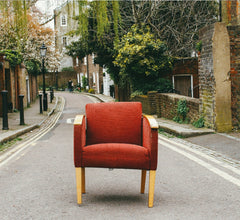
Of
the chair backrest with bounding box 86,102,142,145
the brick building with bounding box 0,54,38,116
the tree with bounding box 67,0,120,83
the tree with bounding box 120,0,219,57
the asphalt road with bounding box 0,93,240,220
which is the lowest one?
the asphalt road with bounding box 0,93,240,220

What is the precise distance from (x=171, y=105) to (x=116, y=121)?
9.58 meters

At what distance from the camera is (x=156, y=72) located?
18094 mm

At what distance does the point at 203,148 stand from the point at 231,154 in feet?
3.31

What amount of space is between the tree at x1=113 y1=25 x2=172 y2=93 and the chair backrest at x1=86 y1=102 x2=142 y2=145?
1273cm

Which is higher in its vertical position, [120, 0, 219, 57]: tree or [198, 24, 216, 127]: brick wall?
[120, 0, 219, 57]: tree

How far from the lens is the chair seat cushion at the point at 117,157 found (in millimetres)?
4152

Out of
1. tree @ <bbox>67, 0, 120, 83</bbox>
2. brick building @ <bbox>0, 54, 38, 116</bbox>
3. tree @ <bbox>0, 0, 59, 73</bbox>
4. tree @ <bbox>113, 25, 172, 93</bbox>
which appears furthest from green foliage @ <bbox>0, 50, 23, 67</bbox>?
tree @ <bbox>113, 25, 172, 93</bbox>

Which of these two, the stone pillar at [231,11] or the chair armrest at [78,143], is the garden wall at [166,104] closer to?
the stone pillar at [231,11]

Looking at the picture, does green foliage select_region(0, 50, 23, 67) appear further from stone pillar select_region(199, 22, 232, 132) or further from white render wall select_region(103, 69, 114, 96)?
white render wall select_region(103, 69, 114, 96)

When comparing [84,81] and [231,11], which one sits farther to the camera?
[84,81]

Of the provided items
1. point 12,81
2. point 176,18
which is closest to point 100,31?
point 176,18

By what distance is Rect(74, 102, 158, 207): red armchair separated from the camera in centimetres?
416

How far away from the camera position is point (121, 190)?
4.96 metres

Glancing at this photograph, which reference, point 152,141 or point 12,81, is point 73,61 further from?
point 152,141
